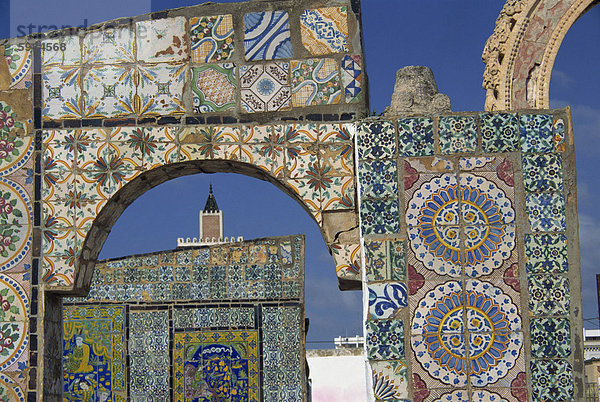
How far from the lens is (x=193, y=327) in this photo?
10.2m

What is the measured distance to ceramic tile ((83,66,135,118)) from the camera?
5164 millimetres

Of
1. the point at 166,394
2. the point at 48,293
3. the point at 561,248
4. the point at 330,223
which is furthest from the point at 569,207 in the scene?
the point at 166,394


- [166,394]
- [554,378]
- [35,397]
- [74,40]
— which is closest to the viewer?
[554,378]

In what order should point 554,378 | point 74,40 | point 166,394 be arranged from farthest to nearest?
point 166,394 < point 74,40 < point 554,378

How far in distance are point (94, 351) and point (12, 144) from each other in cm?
540

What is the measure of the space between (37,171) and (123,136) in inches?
21.0

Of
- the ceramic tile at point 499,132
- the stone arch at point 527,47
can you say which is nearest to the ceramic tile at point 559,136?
the ceramic tile at point 499,132

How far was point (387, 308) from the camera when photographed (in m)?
4.73

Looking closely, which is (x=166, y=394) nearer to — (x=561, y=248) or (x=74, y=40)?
(x=74, y=40)

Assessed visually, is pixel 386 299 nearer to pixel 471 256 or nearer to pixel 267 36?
pixel 471 256

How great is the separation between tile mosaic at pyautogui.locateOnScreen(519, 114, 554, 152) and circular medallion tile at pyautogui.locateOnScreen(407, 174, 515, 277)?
30 centimetres

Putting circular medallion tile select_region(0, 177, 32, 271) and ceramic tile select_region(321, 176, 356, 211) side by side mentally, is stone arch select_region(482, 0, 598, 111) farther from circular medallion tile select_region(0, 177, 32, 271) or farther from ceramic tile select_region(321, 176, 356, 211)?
circular medallion tile select_region(0, 177, 32, 271)

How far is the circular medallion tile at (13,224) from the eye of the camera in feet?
16.6

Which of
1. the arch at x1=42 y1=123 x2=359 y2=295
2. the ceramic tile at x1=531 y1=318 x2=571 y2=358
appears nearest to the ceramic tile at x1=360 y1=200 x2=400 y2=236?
the arch at x1=42 y1=123 x2=359 y2=295
